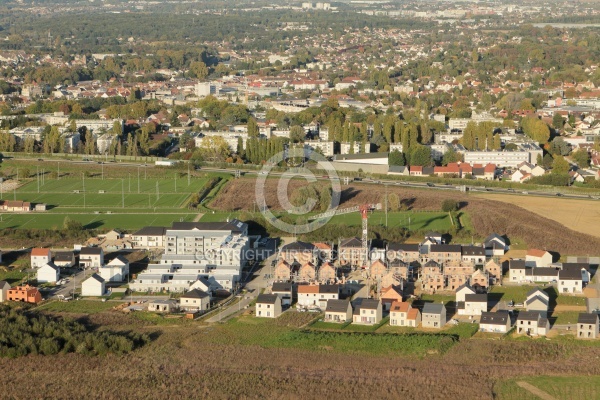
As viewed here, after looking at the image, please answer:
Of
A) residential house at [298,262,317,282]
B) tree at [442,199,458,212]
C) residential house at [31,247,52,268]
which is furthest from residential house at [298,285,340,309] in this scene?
tree at [442,199,458,212]

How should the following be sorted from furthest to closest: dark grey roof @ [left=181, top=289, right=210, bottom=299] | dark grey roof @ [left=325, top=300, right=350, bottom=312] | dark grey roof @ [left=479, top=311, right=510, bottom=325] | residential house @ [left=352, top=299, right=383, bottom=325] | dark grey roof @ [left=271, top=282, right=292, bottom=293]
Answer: dark grey roof @ [left=271, top=282, right=292, bottom=293]
dark grey roof @ [left=181, top=289, right=210, bottom=299]
dark grey roof @ [left=325, top=300, right=350, bottom=312]
residential house @ [left=352, top=299, right=383, bottom=325]
dark grey roof @ [left=479, top=311, right=510, bottom=325]

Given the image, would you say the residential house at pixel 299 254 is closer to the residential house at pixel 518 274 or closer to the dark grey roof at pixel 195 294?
the dark grey roof at pixel 195 294

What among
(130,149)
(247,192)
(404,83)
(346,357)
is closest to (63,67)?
(404,83)

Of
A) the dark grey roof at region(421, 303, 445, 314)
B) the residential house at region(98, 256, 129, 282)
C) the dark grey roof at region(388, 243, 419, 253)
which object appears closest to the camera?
the dark grey roof at region(421, 303, 445, 314)

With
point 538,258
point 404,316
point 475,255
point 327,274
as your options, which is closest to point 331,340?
point 404,316

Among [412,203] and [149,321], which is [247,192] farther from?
[149,321]

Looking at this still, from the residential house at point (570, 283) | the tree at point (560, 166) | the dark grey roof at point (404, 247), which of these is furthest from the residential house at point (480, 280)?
the tree at point (560, 166)

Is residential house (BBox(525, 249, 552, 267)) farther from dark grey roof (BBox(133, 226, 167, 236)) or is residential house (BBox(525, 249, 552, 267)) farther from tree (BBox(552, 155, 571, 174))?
tree (BBox(552, 155, 571, 174))
